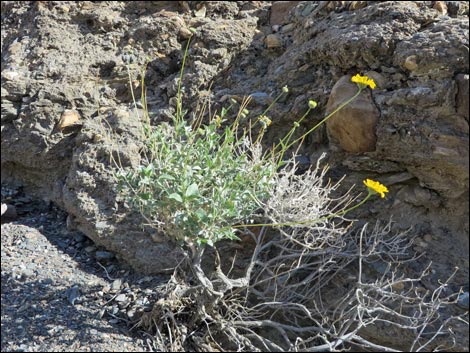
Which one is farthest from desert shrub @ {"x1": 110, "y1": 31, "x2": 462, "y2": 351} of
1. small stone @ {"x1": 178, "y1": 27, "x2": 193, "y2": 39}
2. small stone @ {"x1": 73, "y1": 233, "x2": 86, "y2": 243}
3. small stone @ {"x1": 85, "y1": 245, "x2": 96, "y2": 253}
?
small stone @ {"x1": 178, "y1": 27, "x2": 193, "y2": 39}

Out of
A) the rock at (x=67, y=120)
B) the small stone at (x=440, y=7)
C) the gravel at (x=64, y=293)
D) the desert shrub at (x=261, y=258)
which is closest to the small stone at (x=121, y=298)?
the gravel at (x=64, y=293)

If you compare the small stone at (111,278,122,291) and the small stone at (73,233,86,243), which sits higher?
the small stone at (73,233,86,243)

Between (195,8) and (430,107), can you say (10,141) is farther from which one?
(430,107)

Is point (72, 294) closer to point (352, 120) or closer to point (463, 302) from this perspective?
point (352, 120)

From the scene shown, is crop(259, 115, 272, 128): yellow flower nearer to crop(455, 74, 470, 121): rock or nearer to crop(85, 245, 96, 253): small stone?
crop(455, 74, 470, 121): rock

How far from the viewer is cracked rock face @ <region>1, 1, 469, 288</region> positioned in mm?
2973

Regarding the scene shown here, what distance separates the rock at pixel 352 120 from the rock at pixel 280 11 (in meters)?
0.96

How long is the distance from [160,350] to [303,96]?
5.23ft

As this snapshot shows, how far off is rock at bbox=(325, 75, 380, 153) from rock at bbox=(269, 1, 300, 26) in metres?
0.96

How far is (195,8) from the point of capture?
A: 4184 mm

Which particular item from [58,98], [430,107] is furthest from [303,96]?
[58,98]

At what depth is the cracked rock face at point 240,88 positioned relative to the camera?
9.75ft

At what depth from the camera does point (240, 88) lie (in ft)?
11.9

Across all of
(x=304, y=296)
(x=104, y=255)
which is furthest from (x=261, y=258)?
(x=104, y=255)
